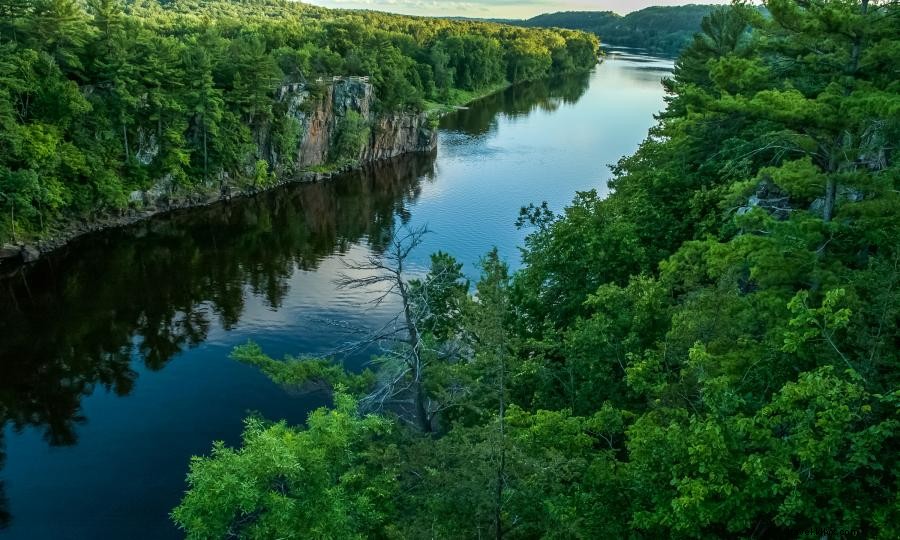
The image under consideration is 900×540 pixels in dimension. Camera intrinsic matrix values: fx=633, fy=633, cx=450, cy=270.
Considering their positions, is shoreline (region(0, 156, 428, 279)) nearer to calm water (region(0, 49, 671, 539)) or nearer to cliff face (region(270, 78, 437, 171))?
calm water (region(0, 49, 671, 539))

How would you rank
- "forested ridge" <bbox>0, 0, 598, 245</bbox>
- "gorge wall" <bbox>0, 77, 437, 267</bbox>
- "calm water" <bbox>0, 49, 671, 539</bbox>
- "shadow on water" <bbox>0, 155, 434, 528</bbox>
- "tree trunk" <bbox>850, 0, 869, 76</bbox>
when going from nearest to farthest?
"tree trunk" <bbox>850, 0, 869, 76</bbox>, "calm water" <bbox>0, 49, 671, 539</bbox>, "shadow on water" <bbox>0, 155, 434, 528</bbox>, "forested ridge" <bbox>0, 0, 598, 245</bbox>, "gorge wall" <bbox>0, 77, 437, 267</bbox>

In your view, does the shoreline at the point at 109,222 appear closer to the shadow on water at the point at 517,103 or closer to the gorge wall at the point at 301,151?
the gorge wall at the point at 301,151

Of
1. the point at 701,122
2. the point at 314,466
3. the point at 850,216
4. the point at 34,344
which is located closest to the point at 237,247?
the point at 34,344

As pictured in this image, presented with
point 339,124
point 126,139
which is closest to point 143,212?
point 126,139

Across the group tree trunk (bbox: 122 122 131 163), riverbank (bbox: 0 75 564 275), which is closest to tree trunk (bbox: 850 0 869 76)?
riverbank (bbox: 0 75 564 275)

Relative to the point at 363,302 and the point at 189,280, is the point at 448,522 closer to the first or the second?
the point at 363,302

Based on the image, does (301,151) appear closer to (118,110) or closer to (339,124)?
(339,124)
